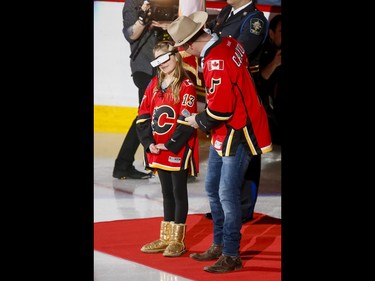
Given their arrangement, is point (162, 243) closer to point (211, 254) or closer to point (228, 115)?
point (211, 254)

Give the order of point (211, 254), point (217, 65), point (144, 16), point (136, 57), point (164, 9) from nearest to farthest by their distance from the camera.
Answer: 1. point (217, 65)
2. point (211, 254)
3. point (144, 16)
4. point (164, 9)
5. point (136, 57)

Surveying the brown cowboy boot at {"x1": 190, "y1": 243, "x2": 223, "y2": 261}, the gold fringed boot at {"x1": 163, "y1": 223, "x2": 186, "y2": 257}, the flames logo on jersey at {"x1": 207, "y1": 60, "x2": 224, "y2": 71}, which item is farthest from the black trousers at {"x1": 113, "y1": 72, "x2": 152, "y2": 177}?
the flames logo on jersey at {"x1": 207, "y1": 60, "x2": 224, "y2": 71}

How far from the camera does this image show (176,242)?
5949mm

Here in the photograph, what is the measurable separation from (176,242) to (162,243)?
5.3 inches

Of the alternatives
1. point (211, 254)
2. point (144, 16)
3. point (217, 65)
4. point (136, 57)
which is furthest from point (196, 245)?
point (136, 57)

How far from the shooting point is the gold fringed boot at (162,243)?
6.04 meters

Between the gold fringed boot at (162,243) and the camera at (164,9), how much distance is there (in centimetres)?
239

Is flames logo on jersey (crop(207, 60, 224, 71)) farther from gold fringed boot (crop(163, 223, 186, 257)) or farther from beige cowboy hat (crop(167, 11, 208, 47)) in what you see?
gold fringed boot (crop(163, 223, 186, 257))

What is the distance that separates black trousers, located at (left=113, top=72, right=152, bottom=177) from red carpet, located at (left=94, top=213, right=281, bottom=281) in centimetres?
149

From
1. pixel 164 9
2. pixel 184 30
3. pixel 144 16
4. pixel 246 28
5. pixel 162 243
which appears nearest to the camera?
pixel 184 30

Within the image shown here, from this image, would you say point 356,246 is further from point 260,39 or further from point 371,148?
point 260,39

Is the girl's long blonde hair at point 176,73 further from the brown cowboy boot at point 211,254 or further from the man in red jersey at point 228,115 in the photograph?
the brown cowboy boot at point 211,254

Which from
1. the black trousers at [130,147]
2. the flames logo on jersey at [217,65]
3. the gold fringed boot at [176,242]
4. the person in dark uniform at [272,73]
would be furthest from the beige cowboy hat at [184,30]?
the person in dark uniform at [272,73]

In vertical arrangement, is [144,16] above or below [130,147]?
above
